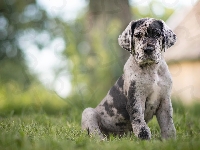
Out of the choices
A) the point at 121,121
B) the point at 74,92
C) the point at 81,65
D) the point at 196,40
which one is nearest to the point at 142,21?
the point at 121,121

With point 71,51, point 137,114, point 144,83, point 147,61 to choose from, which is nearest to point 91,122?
point 137,114

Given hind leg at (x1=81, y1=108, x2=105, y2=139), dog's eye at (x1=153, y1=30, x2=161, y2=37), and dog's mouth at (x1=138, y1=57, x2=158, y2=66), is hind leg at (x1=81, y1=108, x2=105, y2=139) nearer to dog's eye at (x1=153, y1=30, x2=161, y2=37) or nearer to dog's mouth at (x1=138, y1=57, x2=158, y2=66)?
dog's mouth at (x1=138, y1=57, x2=158, y2=66)

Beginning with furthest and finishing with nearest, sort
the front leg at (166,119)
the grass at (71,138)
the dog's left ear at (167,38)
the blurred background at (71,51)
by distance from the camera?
the blurred background at (71,51) → the front leg at (166,119) → the dog's left ear at (167,38) → the grass at (71,138)

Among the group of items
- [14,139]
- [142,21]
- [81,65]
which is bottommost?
[14,139]

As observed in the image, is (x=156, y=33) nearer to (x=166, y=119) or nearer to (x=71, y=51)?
(x=166, y=119)

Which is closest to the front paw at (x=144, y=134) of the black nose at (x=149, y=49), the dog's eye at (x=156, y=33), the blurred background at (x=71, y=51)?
the black nose at (x=149, y=49)

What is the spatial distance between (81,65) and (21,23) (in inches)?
140

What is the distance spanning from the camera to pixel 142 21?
182 inches

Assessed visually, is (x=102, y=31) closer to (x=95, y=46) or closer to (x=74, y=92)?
(x=95, y=46)

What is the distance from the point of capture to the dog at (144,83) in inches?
174

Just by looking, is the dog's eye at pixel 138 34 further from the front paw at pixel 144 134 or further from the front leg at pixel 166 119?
the front paw at pixel 144 134

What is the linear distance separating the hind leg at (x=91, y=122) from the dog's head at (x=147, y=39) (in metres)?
1.24

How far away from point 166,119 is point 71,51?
21.5 feet

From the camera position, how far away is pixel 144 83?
4.56 m
